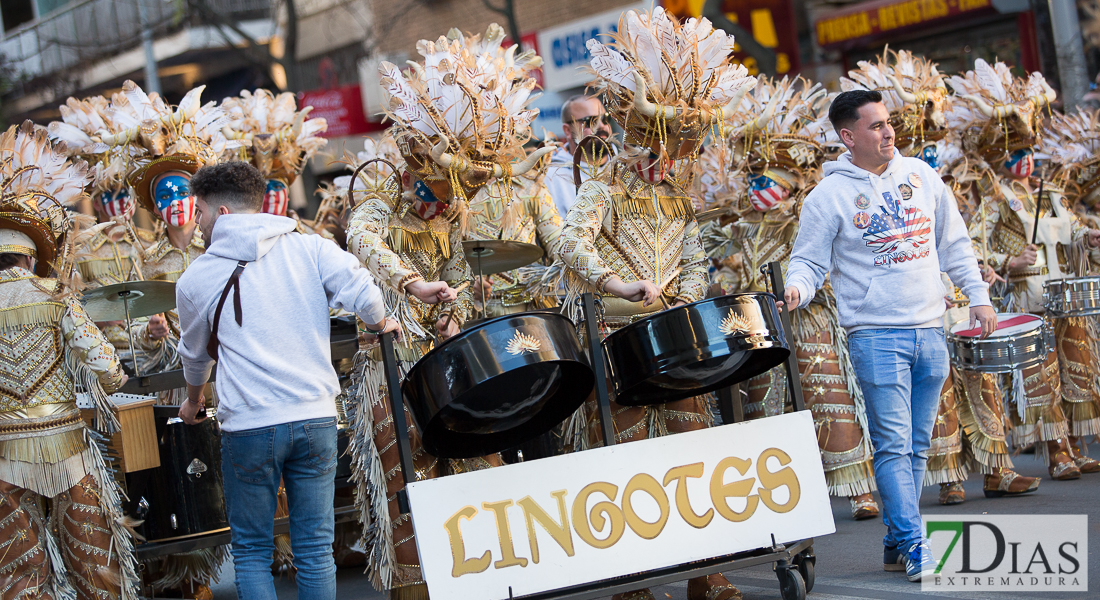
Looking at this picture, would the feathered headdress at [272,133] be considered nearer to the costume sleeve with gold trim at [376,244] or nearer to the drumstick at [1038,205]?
the costume sleeve with gold trim at [376,244]

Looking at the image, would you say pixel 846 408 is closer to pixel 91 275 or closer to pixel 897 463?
pixel 897 463

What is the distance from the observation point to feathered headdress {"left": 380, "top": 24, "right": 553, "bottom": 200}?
4512mm

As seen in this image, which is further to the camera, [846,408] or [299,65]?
[299,65]

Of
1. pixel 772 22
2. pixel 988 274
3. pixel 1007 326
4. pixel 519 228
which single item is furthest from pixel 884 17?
pixel 519 228

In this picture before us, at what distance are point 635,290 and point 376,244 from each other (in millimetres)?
1011

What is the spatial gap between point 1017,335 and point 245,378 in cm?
354

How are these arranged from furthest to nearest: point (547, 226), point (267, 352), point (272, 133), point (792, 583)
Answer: point (272, 133) → point (547, 226) → point (792, 583) → point (267, 352)

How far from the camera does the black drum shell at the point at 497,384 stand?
3.78 m

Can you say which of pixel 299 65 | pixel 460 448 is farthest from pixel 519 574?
pixel 299 65

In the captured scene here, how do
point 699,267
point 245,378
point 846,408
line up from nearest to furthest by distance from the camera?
point 245,378 → point 699,267 → point 846,408

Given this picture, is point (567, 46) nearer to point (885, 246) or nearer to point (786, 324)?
point (885, 246)

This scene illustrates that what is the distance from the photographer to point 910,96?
622 centimetres

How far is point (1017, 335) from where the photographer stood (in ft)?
17.7

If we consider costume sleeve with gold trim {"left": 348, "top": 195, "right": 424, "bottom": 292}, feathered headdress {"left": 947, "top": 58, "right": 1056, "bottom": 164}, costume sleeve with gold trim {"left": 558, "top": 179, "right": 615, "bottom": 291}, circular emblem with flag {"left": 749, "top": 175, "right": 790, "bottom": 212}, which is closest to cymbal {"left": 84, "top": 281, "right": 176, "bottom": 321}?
costume sleeve with gold trim {"left": 348, "top": 195, "right": 424, "bottom": 292}
